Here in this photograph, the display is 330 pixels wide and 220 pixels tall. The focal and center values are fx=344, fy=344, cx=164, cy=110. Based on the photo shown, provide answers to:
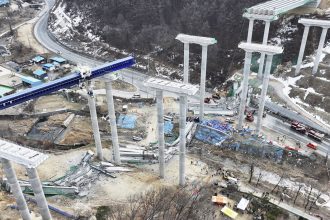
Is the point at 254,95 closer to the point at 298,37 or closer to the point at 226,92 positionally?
the point at 226,92

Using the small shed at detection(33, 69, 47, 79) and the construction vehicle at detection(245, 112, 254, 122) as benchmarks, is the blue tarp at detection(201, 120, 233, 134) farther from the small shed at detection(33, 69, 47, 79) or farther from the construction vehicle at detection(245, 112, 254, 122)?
the small shed at detection(33, 69, 47, 79)

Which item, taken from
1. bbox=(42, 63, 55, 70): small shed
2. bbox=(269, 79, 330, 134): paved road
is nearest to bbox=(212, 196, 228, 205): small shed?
bbox=(269, 79, 330, 134): paved road

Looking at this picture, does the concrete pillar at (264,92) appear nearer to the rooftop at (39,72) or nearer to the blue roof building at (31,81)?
the blue roof building at (31,81)

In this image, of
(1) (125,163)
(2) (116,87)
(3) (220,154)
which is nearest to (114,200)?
(1) (125,163)

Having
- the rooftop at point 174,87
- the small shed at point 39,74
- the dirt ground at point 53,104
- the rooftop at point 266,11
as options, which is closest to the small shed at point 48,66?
the small shed at point 39,74

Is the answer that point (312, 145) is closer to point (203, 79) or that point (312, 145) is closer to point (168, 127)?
point (203, 79)

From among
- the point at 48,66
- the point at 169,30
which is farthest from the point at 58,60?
the point at 169,30
